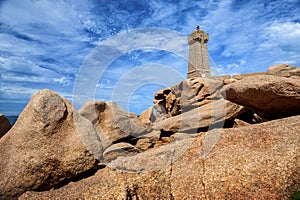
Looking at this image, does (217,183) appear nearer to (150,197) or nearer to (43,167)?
(150,197)

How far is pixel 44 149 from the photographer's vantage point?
471 cm

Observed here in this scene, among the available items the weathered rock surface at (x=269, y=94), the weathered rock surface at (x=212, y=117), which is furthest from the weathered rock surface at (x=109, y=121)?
the weathered rock surface at (x=269, y=94)

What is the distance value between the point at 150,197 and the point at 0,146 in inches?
157

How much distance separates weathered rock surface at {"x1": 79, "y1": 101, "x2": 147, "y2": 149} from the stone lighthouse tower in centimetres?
2434

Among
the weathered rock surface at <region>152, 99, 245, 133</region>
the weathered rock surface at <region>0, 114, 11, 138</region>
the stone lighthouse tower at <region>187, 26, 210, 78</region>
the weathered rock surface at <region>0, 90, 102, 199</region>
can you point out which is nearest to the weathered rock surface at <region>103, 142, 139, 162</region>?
the weathered rock surface at <region>0, 90, 102, 199</region>

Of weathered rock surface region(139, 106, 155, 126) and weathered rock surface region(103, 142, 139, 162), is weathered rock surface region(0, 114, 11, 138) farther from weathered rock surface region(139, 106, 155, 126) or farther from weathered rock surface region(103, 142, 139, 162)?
weathered rock surface region(139, 106, 155, 126)

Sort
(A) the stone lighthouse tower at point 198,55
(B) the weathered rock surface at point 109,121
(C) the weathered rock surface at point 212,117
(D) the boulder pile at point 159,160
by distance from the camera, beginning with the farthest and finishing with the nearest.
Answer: (A) the stone lighthouse tower at point 198,55 < (B) the weathered rock surface at point 109,121 < (C) the weathered rock surface at point 212,117 < (D) the boulder pile at point 159,160

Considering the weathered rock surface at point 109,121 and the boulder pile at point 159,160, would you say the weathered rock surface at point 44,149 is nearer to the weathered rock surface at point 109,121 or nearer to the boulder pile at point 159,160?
the boulder pile at point 159,160

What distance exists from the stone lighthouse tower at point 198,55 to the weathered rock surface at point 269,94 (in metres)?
25.4

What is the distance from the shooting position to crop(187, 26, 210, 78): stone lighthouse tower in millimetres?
31719

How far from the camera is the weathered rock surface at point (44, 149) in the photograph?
14.8 feet

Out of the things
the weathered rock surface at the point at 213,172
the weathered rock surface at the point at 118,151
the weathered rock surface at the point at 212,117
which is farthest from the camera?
the weathered rock surface at the point at 212,117

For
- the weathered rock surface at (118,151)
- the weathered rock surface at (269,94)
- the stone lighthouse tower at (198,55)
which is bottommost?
the weathered rock surface at (118,151)

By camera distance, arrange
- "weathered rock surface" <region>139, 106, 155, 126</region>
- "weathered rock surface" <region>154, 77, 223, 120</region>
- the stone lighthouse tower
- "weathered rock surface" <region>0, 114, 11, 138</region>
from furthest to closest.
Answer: the stone lighthouse tower
"weathered rock surface" <region>154, 77, 223, 120</region>
"weathered rock surface" <region>139, 106, 155, 126</region>
"weathered rock surface" <region>0, 114, 11, 138</region>
